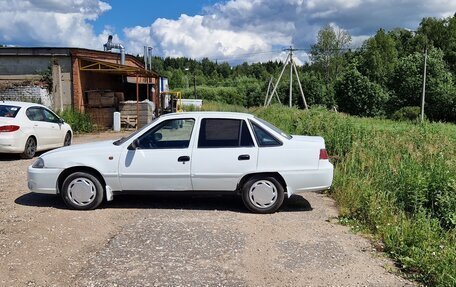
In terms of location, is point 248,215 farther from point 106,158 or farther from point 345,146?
point 345,146

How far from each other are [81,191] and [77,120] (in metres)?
15.8

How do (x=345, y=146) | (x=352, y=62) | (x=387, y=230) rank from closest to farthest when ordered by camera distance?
(x=387, y=230)
(x=345, y=146)
(x=352, y=62)

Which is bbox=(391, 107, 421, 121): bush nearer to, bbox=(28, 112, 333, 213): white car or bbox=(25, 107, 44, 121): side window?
bbox=(25, 107, 44, 121): side window

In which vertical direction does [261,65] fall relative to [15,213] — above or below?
above

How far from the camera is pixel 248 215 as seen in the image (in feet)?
23.3

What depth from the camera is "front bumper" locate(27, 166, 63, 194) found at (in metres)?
7.26

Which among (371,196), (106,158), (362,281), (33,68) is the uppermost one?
(33,68)

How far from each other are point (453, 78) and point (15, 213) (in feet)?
198

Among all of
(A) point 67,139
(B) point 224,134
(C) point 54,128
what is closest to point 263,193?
(B) point 224,134

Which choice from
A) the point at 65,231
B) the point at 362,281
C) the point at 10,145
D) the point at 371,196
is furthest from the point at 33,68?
the point at 362,281

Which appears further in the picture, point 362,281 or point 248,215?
point 248,215

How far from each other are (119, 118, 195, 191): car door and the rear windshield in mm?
6985

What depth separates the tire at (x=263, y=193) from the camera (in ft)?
23.5

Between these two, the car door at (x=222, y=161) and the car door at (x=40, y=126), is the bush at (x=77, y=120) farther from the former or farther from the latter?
the car door at (x=222, y=161)
